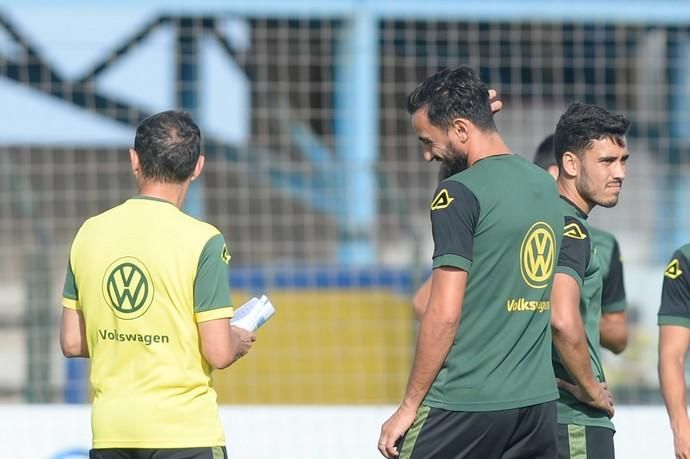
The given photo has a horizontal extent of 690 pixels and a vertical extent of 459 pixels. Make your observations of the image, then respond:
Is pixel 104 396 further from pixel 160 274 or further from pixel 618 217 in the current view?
pixel 618 217

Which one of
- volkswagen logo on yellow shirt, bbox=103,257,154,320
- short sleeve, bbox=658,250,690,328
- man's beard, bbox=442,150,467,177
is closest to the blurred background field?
short sleeve, bbox=658,250,690,328

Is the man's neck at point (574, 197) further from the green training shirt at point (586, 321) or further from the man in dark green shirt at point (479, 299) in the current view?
the man in dark green shirt at point (479, 299)

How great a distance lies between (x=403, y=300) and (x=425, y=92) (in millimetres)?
4220

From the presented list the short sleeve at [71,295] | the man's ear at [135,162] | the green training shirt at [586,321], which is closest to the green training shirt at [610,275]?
the green training shirt at [586,321]

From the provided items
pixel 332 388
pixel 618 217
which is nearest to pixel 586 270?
pixel 332 388

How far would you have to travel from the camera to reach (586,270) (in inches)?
152

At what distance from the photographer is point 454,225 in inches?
131

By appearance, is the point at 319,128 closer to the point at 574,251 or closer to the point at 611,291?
the point at 611,291

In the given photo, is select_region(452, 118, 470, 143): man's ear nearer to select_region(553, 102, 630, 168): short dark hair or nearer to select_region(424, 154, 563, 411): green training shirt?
select_region(424, 154, 563, 411): green training shirt

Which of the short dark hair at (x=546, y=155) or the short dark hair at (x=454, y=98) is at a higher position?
the short dark hair at (x=454, y=98)

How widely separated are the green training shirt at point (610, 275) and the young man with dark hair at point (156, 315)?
5.20 ft

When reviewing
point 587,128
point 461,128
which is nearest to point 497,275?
point 461,128

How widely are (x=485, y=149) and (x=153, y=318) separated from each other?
1040 millimetres

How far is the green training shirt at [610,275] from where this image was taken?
14.4ft
